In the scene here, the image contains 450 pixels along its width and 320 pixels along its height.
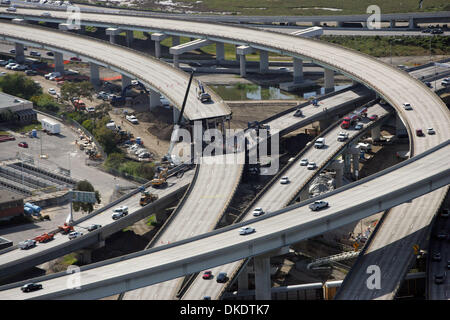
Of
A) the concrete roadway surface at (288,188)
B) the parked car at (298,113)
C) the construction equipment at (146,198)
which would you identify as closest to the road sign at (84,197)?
the construction equipment at (146,198)

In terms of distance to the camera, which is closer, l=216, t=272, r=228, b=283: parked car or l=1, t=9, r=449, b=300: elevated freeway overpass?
l=216, t=272, r=228, b=283: parked car

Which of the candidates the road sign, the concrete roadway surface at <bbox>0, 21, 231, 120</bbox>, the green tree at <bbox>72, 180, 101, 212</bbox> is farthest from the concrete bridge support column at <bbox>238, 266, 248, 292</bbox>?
the concrete roadway surface at <bbox>0, 21, 231, 120</bbox>

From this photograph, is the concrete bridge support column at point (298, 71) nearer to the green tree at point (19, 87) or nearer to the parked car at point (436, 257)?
the green tree at point (19, 87)

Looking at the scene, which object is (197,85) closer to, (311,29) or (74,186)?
(74,186)

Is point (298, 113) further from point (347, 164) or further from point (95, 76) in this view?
point (95, 76)

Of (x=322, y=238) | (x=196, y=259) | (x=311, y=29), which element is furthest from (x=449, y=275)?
(x=311, y=29)

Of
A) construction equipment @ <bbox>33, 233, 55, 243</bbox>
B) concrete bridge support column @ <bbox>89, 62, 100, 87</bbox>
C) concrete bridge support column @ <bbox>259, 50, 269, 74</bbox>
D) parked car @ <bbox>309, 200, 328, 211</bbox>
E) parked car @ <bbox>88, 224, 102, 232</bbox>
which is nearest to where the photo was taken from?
parked car @ <bbox>309, 200, 328, 211</bbox>

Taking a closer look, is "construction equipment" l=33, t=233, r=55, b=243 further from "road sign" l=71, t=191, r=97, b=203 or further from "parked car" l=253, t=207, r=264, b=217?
"parked car" l=253, t=207, r=264, b=217
